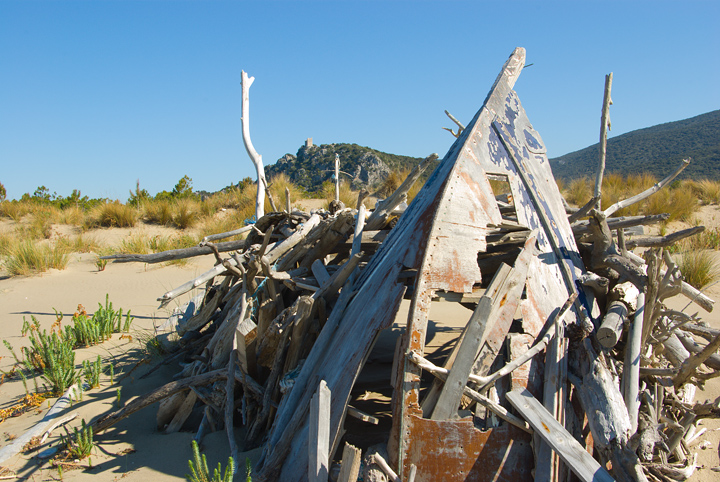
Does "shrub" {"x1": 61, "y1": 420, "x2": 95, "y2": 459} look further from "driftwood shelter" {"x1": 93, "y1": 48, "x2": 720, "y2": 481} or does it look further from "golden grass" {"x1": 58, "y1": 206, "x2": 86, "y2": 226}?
"golden grass" {"x1": 58, "y1": 206, "x2": 86, "y2": 226}

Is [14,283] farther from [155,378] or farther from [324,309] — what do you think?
[324,309]

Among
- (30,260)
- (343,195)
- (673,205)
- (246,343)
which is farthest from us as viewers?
(343,195)

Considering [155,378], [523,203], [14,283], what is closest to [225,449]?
[155,378]

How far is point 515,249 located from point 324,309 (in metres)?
1.53

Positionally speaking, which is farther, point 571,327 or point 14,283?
point 14,283

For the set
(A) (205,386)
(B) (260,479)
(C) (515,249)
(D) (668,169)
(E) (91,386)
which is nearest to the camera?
(B) (260,479)

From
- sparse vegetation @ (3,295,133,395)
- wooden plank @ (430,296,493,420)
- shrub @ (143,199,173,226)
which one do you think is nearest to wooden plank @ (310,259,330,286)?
wooden plank @ (430,296,493,420)

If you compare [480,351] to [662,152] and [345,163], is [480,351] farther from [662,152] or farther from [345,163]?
[662,152]

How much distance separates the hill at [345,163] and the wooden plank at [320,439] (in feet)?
89.7

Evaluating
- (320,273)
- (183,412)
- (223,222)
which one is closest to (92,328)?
(183,412)

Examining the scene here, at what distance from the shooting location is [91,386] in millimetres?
4539

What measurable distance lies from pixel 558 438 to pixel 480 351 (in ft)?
1.82

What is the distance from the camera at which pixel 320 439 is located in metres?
2.31

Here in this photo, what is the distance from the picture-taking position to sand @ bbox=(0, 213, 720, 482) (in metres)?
3.29
